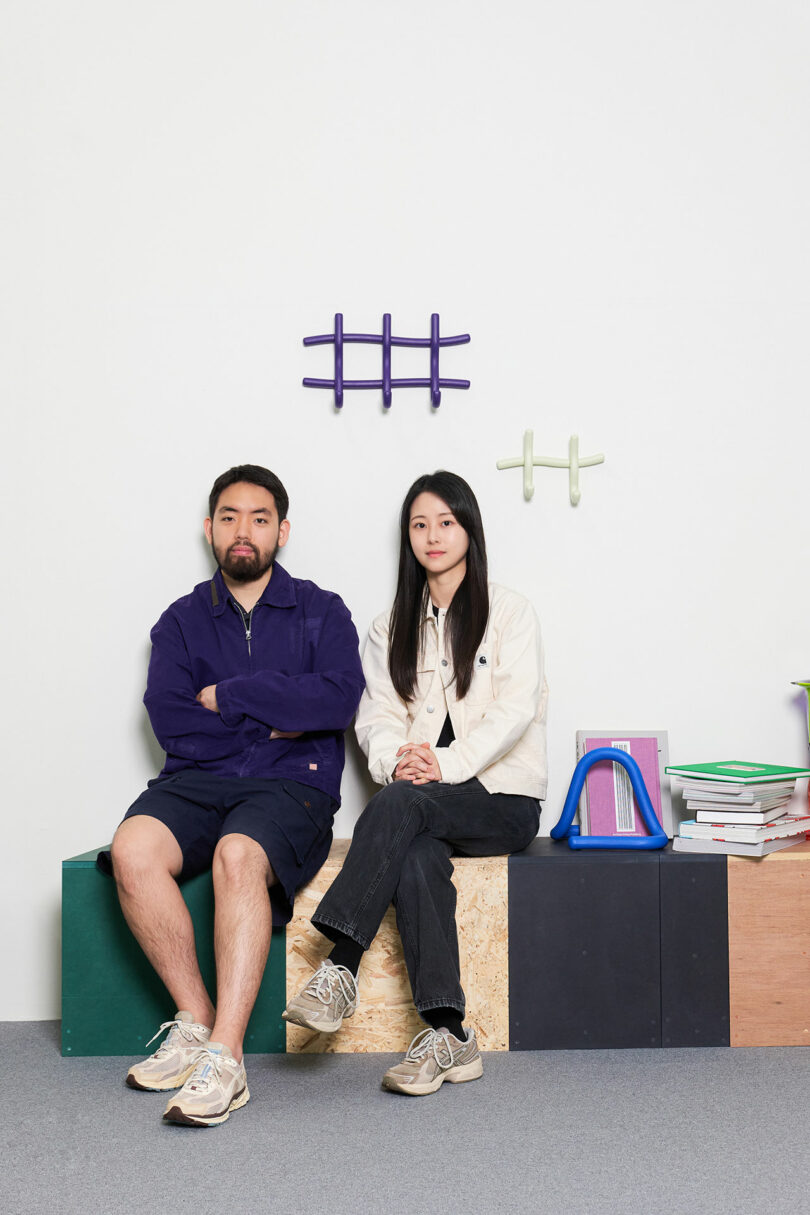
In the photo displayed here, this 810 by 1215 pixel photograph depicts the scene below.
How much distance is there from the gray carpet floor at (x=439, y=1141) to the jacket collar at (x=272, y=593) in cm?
98

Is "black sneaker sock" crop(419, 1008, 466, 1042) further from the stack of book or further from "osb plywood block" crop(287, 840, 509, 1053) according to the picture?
the stack of book

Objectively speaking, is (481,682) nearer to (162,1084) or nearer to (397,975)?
(397,975)

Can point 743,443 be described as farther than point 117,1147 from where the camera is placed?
Yes

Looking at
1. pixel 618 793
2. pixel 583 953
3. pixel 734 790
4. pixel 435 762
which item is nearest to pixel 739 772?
pixel 734 790

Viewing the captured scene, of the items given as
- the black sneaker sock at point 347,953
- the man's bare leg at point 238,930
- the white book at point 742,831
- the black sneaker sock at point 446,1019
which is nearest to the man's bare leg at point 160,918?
the man's bare leg at point 238,930

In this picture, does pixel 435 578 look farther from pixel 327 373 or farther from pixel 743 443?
pixel 743 443

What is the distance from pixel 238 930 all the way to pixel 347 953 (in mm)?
207

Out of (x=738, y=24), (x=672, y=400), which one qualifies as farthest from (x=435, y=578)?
(x=738, y=24)

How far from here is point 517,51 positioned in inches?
107

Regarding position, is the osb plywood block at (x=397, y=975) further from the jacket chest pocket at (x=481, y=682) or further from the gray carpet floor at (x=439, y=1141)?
the jacket chest pocket at (x=481, y=682)

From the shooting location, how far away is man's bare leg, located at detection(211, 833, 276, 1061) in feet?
6.29

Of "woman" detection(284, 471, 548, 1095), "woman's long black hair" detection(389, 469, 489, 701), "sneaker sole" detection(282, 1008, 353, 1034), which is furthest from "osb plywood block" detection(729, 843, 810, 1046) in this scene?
"sneaker sole" detection(282, 1008, 353, 1034)

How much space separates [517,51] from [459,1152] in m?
2.51

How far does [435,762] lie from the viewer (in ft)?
7.48
